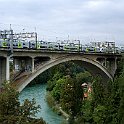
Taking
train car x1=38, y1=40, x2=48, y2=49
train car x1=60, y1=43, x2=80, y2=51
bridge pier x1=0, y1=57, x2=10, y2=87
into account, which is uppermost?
train car x1=38, y1=40, x2=48, y2=49

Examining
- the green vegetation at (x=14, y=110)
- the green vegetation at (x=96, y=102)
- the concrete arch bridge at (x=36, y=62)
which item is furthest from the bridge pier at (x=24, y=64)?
the green vegetation at (x=14, y=110)

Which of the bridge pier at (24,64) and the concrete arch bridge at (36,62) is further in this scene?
the bridge pier at (24,64)

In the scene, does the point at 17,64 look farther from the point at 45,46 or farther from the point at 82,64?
the point at 82,64

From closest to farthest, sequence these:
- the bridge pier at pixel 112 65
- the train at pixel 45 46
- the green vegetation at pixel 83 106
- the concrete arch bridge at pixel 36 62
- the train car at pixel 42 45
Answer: the green vegetation at pixel 83 106 < the train at pixel 45 46 < the concrete arch bridge at pixel 36 62 < the train car at pixel 42 45 < the bridge pier at pixel 112 65

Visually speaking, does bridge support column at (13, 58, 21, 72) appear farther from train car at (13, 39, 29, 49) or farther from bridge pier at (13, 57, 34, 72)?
train car at (13, 39, 29, 49)

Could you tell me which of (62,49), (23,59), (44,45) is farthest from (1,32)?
(62,49)

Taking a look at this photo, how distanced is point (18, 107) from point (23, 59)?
39.2 ft

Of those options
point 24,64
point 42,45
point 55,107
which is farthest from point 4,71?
point 55,107

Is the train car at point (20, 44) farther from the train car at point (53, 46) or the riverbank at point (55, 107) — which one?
the riverbank at point (55, 107)

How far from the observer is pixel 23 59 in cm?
3072

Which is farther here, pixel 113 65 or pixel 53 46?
pixel 113 65

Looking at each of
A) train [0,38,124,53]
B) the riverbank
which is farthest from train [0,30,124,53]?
the riverbank

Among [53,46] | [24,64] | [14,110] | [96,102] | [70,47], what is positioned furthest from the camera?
[70,47]

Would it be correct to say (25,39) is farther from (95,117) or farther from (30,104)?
(30,104)
